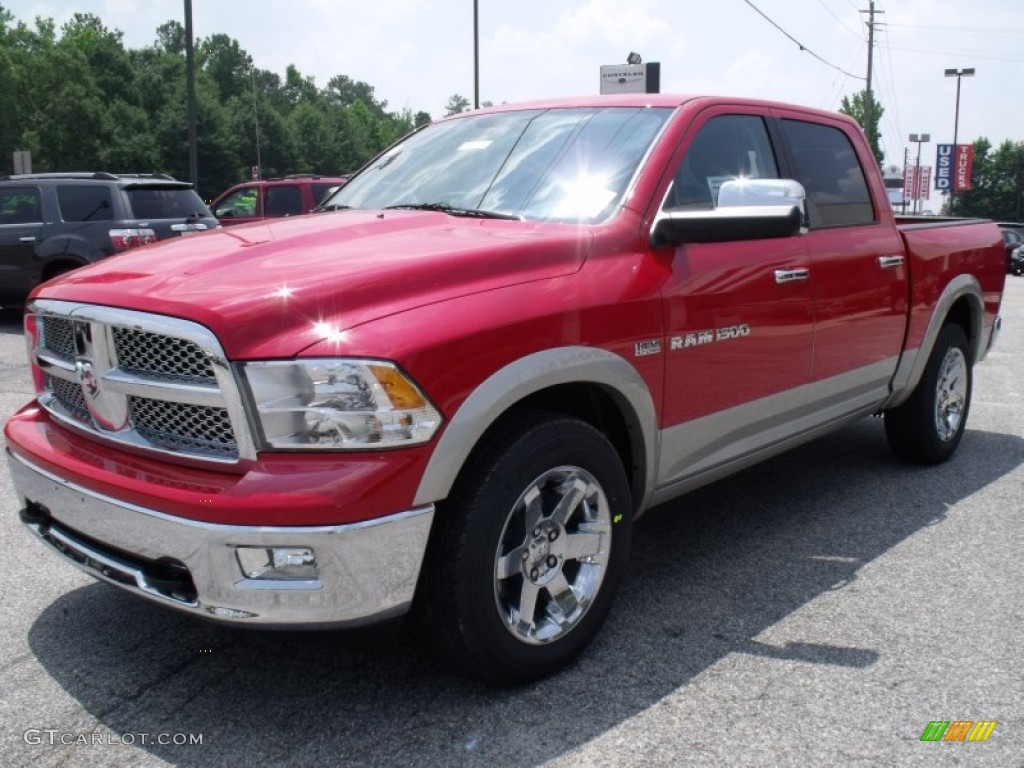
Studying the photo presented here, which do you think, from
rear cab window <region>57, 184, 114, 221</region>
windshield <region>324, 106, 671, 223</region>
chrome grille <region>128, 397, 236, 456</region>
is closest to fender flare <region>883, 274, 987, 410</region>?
windshield <region>324, 106, 671, 223</region>

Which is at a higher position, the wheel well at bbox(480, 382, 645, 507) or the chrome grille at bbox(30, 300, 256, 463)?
the chrome grille at bbox(30, 300, 256, 463)

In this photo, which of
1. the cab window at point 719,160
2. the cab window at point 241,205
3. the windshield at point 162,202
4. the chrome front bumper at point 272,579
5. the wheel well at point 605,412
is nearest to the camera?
the chrome front bumper at point 272,579

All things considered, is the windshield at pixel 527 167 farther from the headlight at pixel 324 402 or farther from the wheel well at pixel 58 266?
the wheel well at pixel 58 266

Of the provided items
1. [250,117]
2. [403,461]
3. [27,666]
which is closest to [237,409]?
[403,461]

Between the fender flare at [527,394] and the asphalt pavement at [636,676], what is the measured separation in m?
0.52

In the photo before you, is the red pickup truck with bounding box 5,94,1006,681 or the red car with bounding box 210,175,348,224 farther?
the red car with bounding box 210,175,348,224

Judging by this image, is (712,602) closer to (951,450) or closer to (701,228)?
(701,228)

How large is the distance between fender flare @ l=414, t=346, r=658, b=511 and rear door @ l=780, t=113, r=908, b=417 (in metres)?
1.21

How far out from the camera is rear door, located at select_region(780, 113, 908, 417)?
14.0ft

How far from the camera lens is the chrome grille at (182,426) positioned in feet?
8.66

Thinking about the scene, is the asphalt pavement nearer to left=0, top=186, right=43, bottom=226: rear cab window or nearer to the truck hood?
the truck hood

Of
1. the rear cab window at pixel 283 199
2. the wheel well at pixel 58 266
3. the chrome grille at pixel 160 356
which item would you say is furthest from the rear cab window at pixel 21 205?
the chrome grille at pixel 160 356

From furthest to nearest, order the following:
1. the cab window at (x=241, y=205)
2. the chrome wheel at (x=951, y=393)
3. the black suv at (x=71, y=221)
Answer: the cab window at (x=241, y=205) → the black suv at (x=71, y=221) → the chrome wheel at (x=951, y=393)

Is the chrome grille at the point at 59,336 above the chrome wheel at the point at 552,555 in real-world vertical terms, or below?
above
